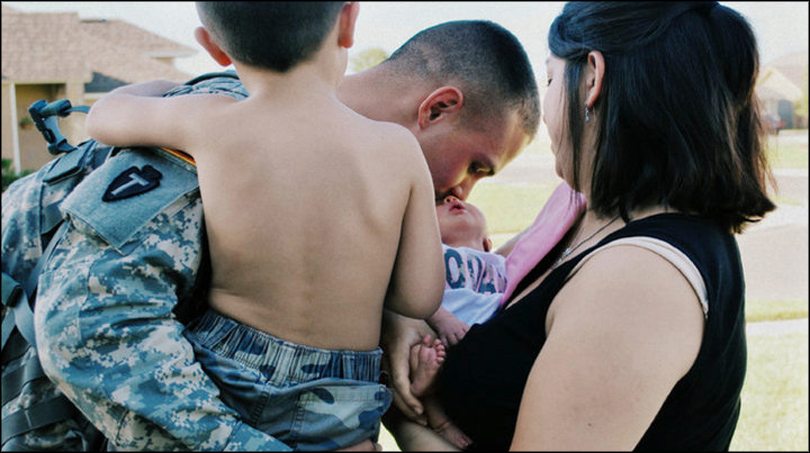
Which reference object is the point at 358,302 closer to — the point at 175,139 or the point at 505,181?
the point at 175,139

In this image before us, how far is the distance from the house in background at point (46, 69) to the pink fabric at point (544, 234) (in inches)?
830


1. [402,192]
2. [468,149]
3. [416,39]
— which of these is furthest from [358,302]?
[416,39]

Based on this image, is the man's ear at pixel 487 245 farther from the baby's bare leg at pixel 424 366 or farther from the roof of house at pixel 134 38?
the roof of house at pixel 134 38

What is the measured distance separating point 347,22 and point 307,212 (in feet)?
1.16

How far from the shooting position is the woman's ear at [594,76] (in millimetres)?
1805

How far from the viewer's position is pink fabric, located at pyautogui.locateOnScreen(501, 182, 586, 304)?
2.21m

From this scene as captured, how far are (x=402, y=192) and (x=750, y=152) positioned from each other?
0.83 meters

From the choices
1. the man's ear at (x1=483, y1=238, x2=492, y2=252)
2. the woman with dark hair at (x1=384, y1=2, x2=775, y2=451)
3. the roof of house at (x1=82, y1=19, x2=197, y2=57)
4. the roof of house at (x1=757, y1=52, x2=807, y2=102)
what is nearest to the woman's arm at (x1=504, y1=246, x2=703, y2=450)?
the woman with dark hair at (x1=384, y1=2, x2=775, y2=451)

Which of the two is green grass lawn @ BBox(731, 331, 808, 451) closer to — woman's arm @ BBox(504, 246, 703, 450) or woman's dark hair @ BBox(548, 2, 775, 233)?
woman's dark hair @ BBox(548, 2, 775, 233)

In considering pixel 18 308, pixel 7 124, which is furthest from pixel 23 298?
pixel 7 124

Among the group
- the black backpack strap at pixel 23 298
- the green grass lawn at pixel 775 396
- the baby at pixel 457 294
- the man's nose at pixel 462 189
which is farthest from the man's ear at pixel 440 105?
the green grass lawn at pixel 775 396

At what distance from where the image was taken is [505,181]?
82.8ft

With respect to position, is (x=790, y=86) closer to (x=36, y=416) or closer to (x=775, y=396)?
(x=775, y=396)

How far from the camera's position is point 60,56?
75.6 feet
